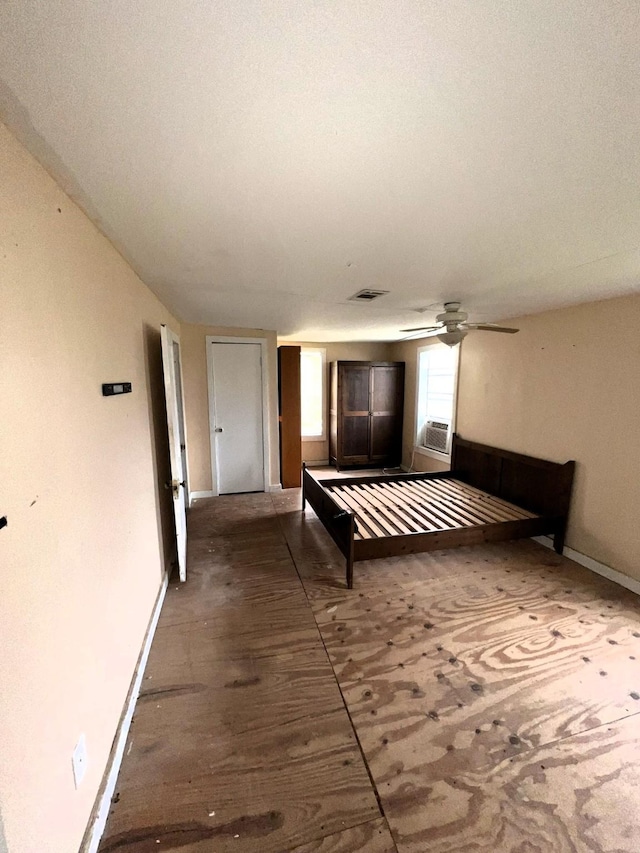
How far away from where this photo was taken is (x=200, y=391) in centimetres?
446

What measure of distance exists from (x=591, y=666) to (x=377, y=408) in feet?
14.6

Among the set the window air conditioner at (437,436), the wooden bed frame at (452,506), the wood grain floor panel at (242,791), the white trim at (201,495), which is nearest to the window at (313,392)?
the window air conditioner at (437,436)

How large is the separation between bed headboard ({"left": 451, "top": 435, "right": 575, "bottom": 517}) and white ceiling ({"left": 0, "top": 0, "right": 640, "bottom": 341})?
2057 millimetres

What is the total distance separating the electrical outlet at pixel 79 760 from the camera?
111 centimetres

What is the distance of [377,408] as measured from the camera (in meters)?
6.05

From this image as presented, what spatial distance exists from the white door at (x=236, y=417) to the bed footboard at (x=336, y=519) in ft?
3.81

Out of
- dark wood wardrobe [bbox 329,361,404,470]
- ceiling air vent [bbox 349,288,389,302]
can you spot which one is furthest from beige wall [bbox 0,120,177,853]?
dark wood wardrobe [bbox 329,361,404,470]

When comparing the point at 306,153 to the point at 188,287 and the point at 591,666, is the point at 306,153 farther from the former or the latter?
the point at 591,666

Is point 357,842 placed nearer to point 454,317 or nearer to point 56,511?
point 56,511

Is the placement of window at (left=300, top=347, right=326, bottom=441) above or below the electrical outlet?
above

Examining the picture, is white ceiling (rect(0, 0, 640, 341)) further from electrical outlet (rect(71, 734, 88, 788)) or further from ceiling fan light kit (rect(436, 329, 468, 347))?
electrical outlet (rect(71, 734, 88, 788))

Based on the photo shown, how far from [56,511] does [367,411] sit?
525 cm

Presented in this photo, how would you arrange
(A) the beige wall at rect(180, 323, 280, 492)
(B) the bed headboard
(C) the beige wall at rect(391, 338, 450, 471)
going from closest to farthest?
(B) the bed headboard
(A) the beige wall at rect(180, 323, 280, 492)
(C) the beige wall at rect(391, 338, 450, 471)

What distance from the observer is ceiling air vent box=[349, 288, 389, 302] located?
8.46ft
